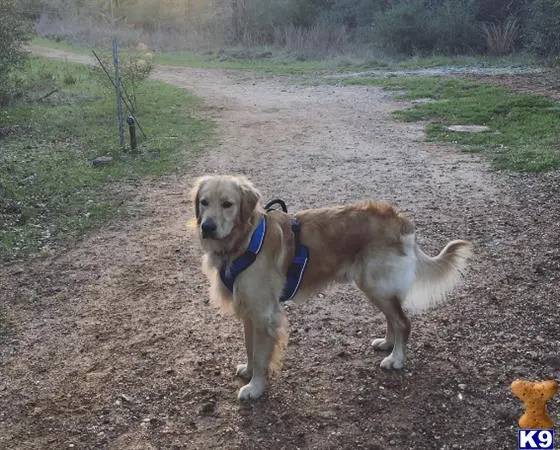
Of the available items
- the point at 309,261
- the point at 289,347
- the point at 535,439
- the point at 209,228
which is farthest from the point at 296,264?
the point at 535,439

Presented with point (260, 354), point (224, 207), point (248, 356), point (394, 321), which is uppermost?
point (224, 207)

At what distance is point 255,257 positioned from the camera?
373 cm

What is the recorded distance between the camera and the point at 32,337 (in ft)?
15.6

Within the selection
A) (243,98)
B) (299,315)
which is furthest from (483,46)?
(299,315)

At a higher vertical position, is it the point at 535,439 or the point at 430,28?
the point at 430,28

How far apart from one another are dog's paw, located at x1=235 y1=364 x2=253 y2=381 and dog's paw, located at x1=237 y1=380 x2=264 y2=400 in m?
0.23

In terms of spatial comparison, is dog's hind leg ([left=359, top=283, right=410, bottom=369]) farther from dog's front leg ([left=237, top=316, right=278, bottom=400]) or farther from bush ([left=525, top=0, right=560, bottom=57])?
bush ([left=525, top=0, right=560, bottom=57])

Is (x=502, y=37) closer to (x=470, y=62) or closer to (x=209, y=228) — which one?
(x=470, y=62)

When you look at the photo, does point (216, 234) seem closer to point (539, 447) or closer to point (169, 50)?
point (539, 447)

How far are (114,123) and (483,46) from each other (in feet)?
61.9

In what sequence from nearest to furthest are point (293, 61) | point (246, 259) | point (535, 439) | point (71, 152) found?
point (535, 439), point (246, 259), point (71, 152), point (293, 61)

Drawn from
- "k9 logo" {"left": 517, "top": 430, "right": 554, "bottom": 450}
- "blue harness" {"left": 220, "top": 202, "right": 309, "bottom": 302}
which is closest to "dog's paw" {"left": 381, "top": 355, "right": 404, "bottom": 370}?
"blue harness" {"left": 220, "top": 202, "right": 309, "bottom": 302}

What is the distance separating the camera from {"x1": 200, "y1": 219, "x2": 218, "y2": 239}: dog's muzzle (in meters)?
3.61

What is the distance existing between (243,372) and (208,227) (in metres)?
1.22
